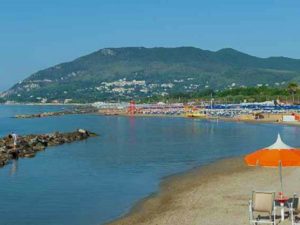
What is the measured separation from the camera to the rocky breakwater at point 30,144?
39862 millimetres

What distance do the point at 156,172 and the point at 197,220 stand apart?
46.9ft

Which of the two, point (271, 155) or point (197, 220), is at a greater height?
point (271, 155)

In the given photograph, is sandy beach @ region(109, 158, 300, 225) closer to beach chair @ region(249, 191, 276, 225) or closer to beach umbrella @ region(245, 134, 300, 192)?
beach chair @ region(249, 191, 276, 225)

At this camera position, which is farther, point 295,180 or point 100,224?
point 295,180

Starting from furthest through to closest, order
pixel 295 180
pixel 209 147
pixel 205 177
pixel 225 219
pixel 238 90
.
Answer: pixel 238 90
pixel 209 147
pixel 205 177
pixel 295 180
pixel 225 219

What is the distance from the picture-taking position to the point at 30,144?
48.2 meters

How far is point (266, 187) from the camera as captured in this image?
21578 mm

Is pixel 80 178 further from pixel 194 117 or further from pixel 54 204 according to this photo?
pixel 194 117

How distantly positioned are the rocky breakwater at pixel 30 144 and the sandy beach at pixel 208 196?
14426 mm

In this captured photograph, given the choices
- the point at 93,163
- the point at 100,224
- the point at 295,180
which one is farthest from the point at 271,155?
the point at 93,163

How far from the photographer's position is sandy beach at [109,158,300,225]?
1662 centimetres

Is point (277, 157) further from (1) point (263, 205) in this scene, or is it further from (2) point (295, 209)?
(2) point (295, 209)

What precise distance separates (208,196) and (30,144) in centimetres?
3046

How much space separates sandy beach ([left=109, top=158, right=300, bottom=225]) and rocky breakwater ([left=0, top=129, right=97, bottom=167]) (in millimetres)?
14426
